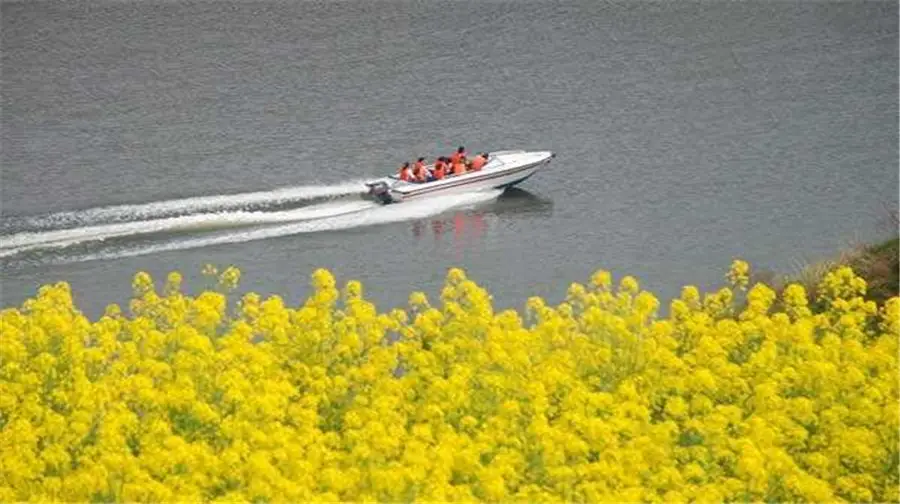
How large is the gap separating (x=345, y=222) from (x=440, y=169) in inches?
135

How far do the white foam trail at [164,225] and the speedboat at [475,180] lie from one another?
67 centimetres

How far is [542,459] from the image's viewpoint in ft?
92.3

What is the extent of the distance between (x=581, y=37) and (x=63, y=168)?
19856 millimetres

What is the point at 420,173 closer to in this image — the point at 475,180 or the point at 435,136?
the point at 475,180

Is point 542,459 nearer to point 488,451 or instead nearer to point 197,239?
point 488,451

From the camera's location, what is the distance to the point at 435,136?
57969 millimetres

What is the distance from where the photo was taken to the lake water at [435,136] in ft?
162

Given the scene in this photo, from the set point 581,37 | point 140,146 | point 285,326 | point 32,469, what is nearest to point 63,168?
point 140,146

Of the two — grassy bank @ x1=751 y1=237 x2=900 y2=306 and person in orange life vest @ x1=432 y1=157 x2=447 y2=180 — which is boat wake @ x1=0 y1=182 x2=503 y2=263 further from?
grassy bank @ x1=751 y1=237 x2=900 y2=306

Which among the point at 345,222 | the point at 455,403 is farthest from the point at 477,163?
the point at 455,403

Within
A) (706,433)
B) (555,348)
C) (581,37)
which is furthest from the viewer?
(581,37)

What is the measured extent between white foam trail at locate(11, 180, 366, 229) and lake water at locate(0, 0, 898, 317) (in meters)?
0.09

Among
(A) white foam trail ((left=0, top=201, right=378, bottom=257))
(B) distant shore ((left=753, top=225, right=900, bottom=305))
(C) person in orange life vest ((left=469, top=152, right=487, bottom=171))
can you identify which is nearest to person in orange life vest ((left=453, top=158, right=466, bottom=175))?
(C) person in orange life vest ((left=469, top=152, right=487, bottom=171))

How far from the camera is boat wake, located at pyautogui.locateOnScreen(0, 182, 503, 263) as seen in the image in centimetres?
4950
